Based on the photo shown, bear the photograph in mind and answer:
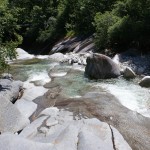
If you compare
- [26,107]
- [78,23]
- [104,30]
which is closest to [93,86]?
[26,107]

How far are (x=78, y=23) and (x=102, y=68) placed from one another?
Answer: 77.5 feet

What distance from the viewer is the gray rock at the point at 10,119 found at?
15931mm

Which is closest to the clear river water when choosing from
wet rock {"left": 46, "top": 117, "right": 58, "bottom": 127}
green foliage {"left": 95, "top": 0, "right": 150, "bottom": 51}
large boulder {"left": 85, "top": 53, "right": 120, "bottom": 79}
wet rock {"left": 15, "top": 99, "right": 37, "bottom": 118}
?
large boulder {"left": 85, "top": 53, "right": 120, "bottom": 79}

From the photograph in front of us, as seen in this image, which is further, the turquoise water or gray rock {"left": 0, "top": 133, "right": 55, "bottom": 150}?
the turquoise water

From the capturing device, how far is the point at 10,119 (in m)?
16.7

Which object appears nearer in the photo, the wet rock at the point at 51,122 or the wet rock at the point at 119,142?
the wet rock at the point at 119,142

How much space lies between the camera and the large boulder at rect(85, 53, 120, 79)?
25688mm

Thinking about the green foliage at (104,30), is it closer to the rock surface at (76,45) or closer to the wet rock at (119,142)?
the rock surface at (76,45)

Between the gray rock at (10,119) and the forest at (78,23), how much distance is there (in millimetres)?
4532

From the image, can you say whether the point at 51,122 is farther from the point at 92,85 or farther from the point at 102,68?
the point at 102,68

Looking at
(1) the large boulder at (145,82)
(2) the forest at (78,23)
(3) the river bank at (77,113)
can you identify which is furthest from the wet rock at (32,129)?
(1) the large boulder at (145,82)

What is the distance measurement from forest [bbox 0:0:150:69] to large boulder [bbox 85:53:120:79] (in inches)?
248

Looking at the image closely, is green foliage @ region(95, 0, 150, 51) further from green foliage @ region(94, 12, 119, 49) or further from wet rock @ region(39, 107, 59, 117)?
wet rock @ region(39, 107, 59, 117)

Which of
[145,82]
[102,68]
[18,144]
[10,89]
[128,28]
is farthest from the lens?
[128,28]
